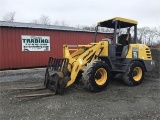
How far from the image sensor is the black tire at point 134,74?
26.2 feet

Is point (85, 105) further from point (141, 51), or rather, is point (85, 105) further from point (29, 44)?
point (29, 44)

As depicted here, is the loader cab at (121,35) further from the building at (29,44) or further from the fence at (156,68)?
the building at (29,44)

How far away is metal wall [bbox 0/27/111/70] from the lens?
13.1 metres

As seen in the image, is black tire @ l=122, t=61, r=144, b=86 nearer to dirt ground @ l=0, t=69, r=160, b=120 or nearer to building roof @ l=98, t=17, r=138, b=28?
dirt ground @ l=0, t=69, r=160, b=120

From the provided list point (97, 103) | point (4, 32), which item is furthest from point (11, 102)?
point (4, 32)

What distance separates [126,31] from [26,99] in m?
4.93

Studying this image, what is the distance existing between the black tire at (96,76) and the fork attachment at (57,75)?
0.65 m

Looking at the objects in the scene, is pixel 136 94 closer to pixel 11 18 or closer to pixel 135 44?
pixel 135 44

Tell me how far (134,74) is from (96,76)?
201cm

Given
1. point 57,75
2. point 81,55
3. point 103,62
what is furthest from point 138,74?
point 57,75

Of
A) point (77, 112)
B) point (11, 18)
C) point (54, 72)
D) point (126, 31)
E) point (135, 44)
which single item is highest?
point (11, 18)

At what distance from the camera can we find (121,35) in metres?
8.59

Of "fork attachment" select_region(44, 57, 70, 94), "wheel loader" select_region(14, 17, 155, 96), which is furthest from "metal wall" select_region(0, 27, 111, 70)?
"fork attachment" select_region(44, 57, 70, 94)

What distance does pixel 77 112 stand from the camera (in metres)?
5.23
